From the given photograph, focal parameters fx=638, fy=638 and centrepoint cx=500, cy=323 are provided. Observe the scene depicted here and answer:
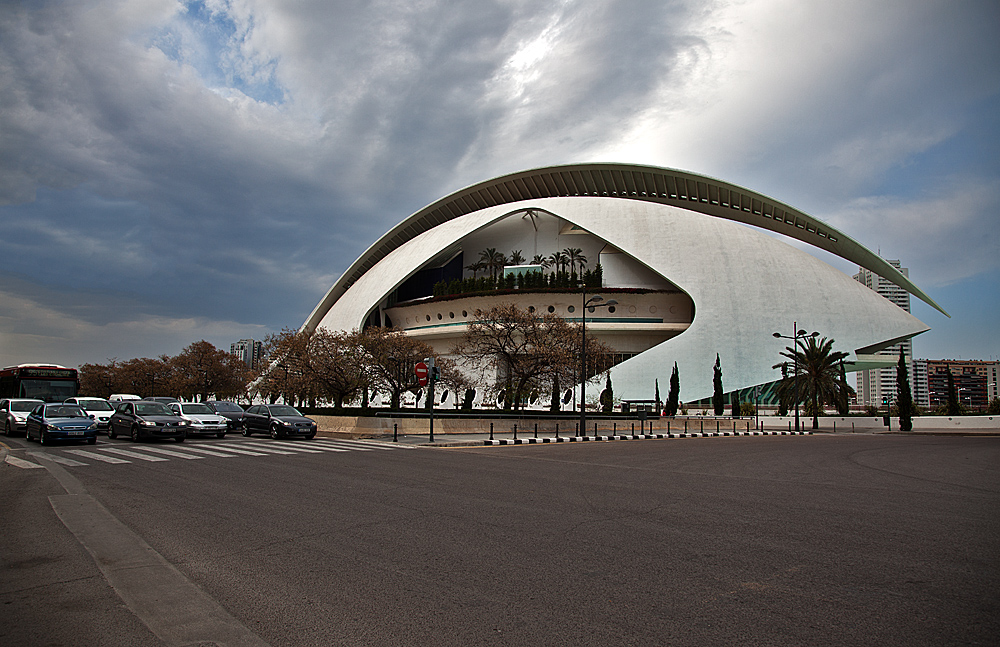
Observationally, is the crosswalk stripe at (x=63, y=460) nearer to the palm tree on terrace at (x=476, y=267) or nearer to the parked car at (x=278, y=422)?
the parked car at (x=278, y=422)

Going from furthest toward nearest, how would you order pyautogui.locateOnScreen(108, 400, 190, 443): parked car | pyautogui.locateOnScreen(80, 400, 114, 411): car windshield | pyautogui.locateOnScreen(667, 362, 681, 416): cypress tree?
pyautogui.locateOnScreen(667, 362, 681, 416): cypress tree, pyautogui.locateOnScreen(80, 400, 114, 411): car windshield, pyautogui.locateOnScreen(108, 400, 190, 443): parked car

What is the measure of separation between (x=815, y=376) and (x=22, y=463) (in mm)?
39530

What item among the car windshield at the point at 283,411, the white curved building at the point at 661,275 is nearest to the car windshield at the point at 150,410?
the car windshield at the point at 283,411

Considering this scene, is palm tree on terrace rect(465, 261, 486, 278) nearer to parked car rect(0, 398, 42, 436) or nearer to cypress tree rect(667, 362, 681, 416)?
cypress tree rect(667, 362, 681, 416)

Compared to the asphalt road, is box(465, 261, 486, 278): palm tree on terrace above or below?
above

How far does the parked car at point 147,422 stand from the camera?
Result: 18062mm

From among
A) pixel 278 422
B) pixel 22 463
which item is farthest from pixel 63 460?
pixel 278 422

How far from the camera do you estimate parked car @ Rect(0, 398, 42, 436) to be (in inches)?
858

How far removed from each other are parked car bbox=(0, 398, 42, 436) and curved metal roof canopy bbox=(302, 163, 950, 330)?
39.0 metres

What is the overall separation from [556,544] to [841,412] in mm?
42478

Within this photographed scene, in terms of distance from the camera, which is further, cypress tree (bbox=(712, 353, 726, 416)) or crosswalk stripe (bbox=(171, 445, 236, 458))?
cypress tree (bbox=(712, 353, 726, 416))

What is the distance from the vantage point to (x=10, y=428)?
71.8 feet

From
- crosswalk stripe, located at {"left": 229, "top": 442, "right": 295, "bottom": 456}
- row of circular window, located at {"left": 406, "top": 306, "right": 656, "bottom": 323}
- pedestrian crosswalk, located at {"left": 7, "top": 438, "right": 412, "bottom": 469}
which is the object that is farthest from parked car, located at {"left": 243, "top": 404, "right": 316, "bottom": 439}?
row of circular window, located at {"left": 406, "top": 306, "right": 656, "bottom": 323}

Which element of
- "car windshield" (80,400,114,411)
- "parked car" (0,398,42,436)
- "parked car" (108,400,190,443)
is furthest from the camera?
"car windshield" (80,400,114,411)
